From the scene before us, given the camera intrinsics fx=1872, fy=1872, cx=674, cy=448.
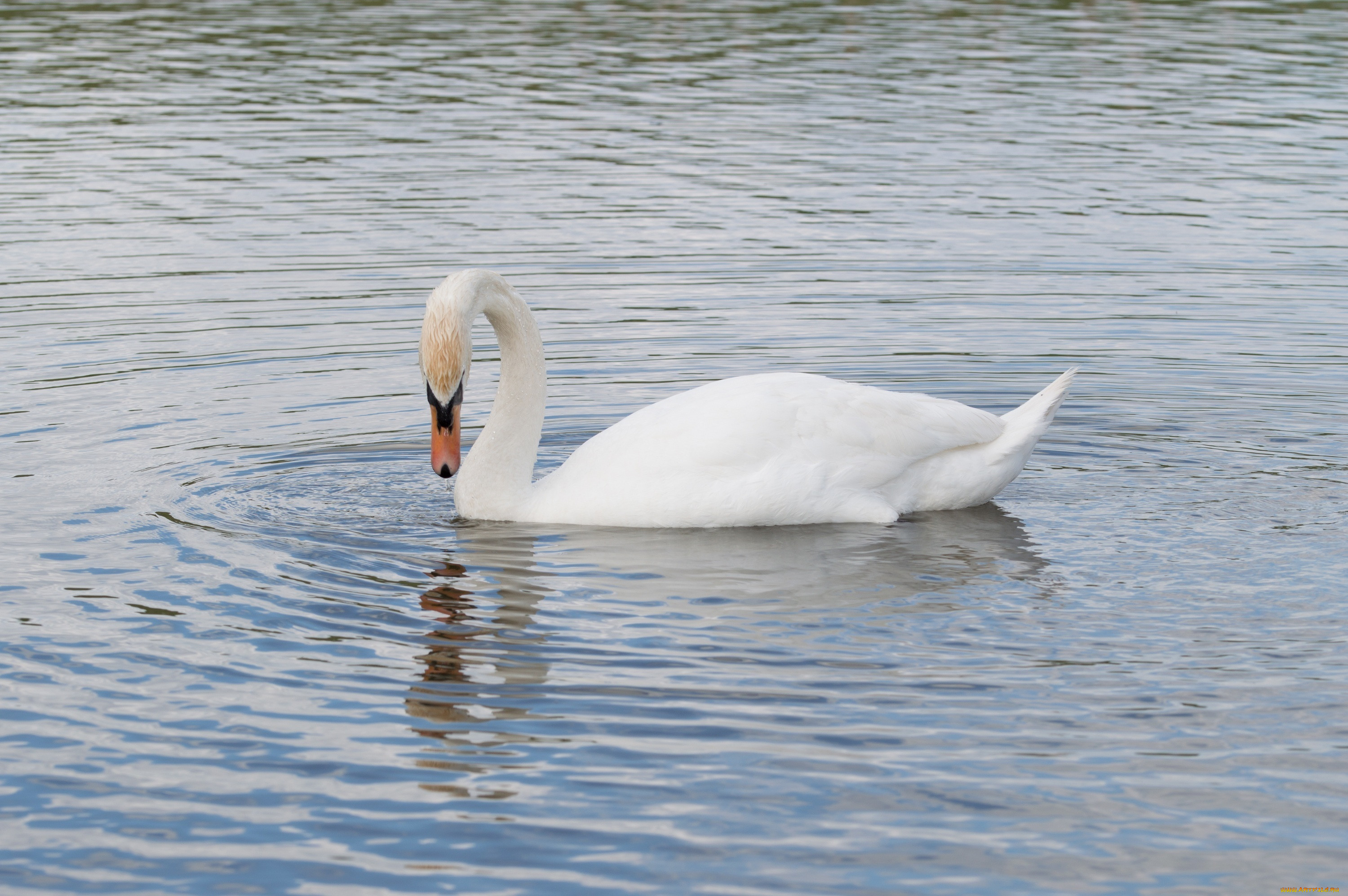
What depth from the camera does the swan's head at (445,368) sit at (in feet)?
32.9

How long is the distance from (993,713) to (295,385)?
801cm

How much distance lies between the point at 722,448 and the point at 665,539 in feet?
1.95

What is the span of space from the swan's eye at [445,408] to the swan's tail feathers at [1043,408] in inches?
128

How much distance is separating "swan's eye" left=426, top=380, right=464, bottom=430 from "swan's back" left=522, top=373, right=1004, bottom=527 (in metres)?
0.92

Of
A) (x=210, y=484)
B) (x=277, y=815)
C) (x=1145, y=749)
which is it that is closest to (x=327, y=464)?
(x=210, y=484)

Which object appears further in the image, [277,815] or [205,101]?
[205,101]

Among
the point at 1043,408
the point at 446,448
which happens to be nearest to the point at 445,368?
the point at 446,448

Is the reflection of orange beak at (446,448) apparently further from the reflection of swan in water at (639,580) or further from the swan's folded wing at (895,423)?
the swan's folded wing at (895,423)

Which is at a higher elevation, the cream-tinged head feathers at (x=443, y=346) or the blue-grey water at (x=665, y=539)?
the cream-tinged head feathers at (x=443, y=346)

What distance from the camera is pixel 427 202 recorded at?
70.1ft

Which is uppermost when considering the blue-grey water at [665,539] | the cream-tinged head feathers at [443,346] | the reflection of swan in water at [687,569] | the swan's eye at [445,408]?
the cream-tinged head feathers at [443,346]

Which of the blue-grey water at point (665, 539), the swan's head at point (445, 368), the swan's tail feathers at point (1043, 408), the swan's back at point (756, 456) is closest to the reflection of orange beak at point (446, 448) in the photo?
the swan's head at point (445, 368)

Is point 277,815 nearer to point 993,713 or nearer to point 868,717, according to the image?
point 868,717

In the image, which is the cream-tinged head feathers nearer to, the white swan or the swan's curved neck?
the white swan
